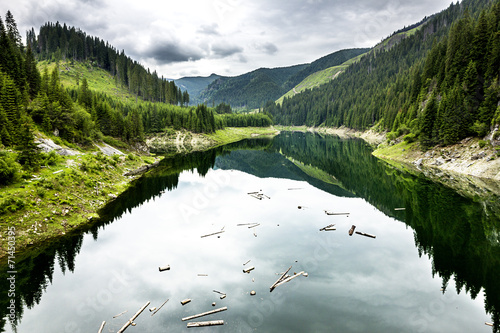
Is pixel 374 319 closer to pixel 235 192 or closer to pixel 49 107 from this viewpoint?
pixel 235 192

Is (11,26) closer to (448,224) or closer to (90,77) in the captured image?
(90,77)

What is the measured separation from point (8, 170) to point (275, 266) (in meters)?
35.5

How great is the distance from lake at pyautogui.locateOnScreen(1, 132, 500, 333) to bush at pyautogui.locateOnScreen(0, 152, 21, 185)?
11941mm

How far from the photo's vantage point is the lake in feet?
58.8

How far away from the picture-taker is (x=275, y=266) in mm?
24438

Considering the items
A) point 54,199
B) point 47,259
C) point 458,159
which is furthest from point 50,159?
point 458,159

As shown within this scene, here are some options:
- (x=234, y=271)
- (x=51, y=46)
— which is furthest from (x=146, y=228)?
(x=51, y=46)

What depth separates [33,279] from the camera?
73.9ft

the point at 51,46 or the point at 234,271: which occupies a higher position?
the point at 51,46

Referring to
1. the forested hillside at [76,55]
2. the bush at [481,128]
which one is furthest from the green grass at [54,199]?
the forested hillside at [76,55]

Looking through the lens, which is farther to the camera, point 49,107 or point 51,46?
point 51,46

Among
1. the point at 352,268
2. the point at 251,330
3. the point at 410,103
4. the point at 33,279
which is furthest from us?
the point at 410,103

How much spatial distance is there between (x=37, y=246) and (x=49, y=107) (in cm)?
4733

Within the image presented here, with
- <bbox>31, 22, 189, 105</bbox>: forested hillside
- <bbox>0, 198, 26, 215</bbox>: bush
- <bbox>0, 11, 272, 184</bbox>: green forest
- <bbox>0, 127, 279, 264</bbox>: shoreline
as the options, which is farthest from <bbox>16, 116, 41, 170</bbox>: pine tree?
<bbox>31, 22, 189, 105</bbox>: forested hillside
